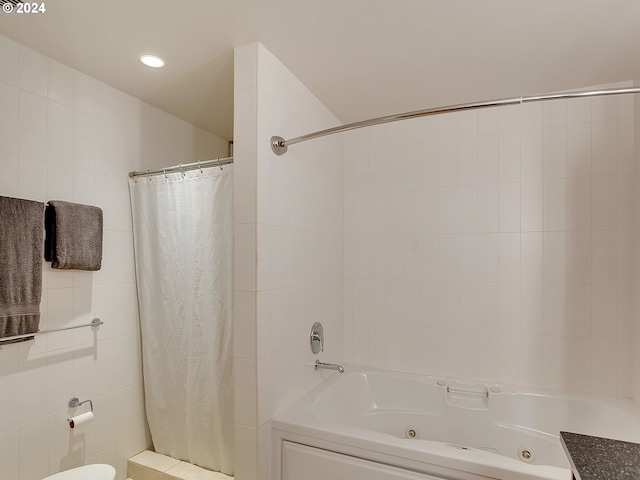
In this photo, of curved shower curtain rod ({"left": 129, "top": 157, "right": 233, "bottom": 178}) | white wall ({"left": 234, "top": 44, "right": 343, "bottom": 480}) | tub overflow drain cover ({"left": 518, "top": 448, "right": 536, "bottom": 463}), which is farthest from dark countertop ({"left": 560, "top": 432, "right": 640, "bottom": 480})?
curved shower curtain rod ({"left": 129, "top": 157, "right": 233, "bottom": 178})

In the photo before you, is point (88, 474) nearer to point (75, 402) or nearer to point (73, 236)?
point (75, 402)

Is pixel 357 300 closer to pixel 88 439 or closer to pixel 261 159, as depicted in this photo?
pixel 261 159

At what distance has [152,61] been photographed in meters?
1.83

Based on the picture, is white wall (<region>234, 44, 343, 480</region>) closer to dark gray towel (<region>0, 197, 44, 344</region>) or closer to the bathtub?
the bathtub

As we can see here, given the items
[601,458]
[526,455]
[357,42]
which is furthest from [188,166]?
[526,455]

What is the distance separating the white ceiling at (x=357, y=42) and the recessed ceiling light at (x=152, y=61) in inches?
1.3

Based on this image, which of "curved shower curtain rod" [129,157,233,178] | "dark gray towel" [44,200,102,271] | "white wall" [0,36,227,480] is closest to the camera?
"white wall" [0,36,227,480]

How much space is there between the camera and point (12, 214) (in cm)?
159

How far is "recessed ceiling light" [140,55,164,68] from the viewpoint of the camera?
5.91ft

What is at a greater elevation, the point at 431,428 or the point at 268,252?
the point at 268,252

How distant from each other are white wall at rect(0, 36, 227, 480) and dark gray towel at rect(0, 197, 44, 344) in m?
0.10

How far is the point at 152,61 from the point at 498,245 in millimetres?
2241

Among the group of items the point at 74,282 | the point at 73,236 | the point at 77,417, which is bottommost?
the point at 77,417

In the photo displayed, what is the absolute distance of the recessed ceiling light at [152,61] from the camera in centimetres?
180
